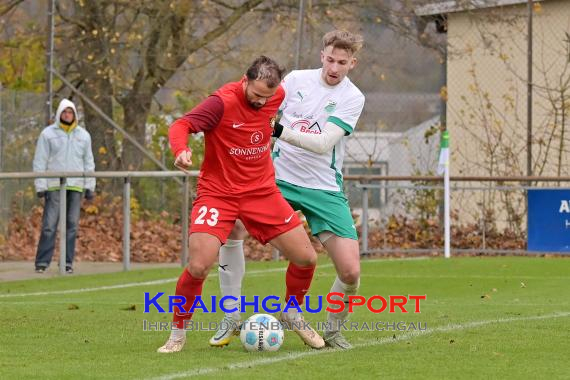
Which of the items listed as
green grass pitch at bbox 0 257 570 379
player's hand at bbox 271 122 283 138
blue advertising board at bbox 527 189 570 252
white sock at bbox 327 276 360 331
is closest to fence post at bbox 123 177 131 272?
green grass pitch at bbox 0 257 570 379

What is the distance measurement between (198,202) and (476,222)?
422 inches

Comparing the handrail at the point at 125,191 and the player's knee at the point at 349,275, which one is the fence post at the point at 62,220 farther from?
the player's knee at the point at 349,275

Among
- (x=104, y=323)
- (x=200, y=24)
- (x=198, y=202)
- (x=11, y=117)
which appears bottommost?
(x=104, y=323)

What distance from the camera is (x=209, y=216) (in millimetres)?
7645

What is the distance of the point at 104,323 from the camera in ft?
31.6

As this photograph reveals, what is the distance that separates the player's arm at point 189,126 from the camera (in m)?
7.21

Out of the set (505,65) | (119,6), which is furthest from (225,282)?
(505,65)

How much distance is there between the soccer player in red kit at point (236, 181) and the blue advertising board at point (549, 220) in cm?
929

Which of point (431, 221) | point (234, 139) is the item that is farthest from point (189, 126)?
point (431, 221)

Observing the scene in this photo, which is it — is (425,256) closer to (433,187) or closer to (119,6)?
(433,187)

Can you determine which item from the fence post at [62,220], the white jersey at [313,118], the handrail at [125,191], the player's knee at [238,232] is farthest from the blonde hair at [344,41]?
the fence post at [62,220]

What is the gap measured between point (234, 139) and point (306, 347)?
58.2 inches

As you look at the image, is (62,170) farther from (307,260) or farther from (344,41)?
(344,41)

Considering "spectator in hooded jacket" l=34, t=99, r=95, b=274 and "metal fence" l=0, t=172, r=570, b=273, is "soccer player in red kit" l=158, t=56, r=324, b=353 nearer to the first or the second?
"spectator in hooded jacket" l=34, t=99, r=95, b=274
